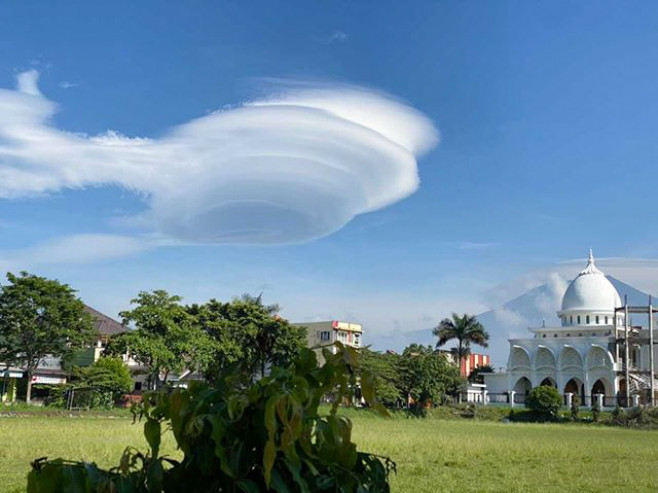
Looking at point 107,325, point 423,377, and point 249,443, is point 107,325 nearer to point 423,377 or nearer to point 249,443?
point 423,377

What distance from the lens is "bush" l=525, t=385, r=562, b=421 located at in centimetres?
5653

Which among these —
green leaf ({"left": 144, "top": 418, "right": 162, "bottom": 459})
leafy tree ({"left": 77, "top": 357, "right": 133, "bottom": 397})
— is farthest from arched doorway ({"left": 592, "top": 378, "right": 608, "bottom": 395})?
green leaf ({"left": 144, "top": 418, "right": 162, "bottom": 459})

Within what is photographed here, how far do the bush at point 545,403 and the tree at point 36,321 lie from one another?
3503 centimetres

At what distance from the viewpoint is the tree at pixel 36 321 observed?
4369cm

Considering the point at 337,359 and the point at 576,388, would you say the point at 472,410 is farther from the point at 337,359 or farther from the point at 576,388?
the point at 337,359

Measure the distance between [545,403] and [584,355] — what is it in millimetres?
13510

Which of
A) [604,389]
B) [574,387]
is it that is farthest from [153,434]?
[574,387]

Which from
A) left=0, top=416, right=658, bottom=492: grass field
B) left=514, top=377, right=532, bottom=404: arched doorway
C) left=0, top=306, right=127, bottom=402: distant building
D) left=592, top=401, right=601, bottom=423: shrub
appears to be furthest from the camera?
left=514, top=377, right=532, bottom=404: arched doorway

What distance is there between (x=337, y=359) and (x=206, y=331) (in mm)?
49752

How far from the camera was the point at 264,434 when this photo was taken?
1.85 meters

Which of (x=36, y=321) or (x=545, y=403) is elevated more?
(x=36, y=321)

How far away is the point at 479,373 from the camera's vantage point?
79.2 meters

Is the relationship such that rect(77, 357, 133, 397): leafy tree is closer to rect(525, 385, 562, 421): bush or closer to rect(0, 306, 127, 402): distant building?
rect(0, 306, 127, 402): distant building

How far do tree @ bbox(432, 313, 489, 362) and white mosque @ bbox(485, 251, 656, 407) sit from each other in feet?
19.5
